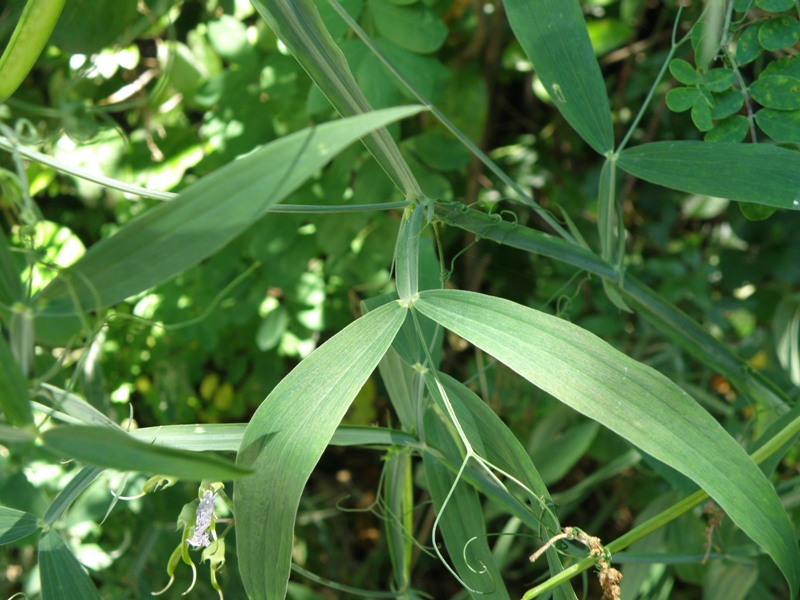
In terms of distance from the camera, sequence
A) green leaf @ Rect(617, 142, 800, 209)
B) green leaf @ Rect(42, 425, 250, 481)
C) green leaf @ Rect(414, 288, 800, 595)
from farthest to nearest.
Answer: green leaf @ Rect(617, 142, 800, 209) < green leaf @ Rect(414, 288, 800, 595) < green leaf @ Rect(42, 425, 250, 481)

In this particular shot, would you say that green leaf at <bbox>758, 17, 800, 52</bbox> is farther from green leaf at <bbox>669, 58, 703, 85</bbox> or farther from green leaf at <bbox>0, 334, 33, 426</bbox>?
green leaf at <bbox>0, 334, 33, 426</bbox>

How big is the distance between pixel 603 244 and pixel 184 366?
68cm

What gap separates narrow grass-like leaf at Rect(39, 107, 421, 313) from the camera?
15.7 inches

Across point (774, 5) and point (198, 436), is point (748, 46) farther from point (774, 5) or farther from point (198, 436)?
point (198, 436)

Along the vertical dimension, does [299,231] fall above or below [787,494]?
above

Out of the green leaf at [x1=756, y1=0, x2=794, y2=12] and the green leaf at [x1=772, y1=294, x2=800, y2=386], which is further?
the green leaf at [x1=772, y1=294, x2=800, y2=386]

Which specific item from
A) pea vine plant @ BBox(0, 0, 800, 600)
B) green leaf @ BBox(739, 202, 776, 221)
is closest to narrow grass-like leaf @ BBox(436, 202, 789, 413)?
pea vine plant @ BBox(0, 0, 800, 600)

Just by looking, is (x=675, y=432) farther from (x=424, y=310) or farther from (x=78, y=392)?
(x=78, y=392)

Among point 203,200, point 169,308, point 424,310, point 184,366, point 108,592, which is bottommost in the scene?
point 108,592

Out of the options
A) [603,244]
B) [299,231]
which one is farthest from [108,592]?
[603,244]

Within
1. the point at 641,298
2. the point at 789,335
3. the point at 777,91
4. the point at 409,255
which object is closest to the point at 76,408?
the point at 409,255

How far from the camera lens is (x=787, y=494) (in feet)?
2.71

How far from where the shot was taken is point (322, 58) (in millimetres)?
542

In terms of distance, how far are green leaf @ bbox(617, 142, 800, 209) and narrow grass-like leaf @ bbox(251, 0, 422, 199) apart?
0.21m
